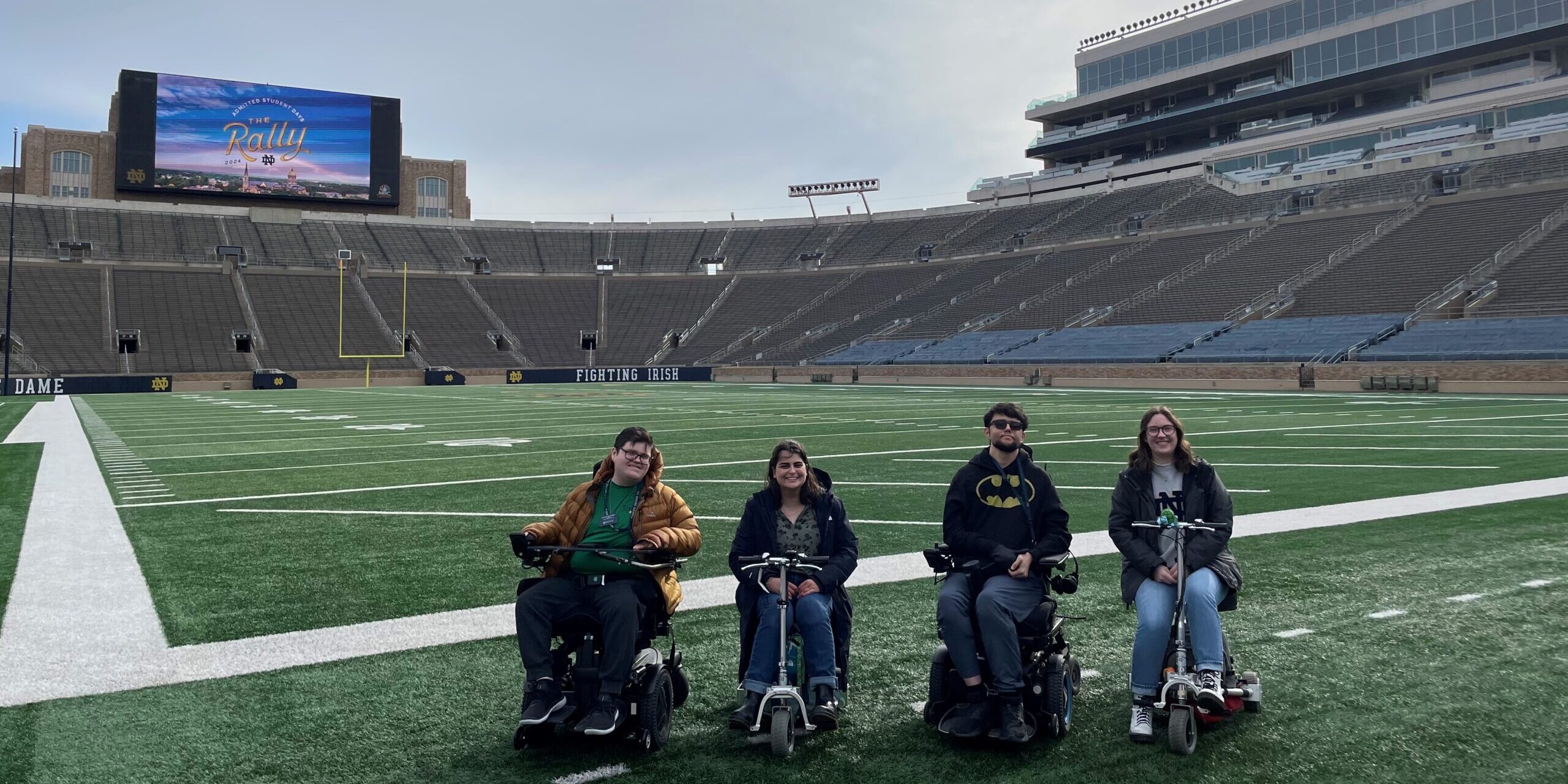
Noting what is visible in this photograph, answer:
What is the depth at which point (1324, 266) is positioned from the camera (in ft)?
150

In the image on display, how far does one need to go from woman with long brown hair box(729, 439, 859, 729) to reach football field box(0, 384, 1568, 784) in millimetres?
229

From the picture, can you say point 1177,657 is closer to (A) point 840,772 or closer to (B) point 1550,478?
(A) point 840,772

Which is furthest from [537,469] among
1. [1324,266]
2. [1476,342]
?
[1324,266]

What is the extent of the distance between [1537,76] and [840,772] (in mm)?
65915

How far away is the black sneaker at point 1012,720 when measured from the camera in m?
4.17

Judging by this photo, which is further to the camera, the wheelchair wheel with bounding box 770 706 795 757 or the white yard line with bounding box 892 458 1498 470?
the white yard line with bounding box 892 458 1498 470

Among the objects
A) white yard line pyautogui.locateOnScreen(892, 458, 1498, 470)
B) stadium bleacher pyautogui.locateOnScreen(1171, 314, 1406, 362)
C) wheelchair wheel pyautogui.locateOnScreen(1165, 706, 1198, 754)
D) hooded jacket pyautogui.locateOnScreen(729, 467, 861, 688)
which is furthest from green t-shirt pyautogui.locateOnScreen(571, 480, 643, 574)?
stadium bleacher pyautogui.locateOnScreen(1171, 314, 1406, 362)

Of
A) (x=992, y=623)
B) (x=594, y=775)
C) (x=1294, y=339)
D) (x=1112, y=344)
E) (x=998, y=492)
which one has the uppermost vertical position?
(x=1112, y=344)

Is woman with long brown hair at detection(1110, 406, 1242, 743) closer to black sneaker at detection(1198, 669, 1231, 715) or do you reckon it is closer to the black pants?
black sneaker at detection(1198, 669, 1231, 715)

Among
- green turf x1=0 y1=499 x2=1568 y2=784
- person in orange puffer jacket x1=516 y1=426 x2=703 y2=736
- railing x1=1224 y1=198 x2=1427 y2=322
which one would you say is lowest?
green turf x1=0 y1=499 x2=1568 y2=784

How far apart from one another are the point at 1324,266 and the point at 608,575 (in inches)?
1887

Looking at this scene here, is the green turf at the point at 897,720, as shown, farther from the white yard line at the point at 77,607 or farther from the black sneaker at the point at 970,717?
the white yard line at the point at 77,607

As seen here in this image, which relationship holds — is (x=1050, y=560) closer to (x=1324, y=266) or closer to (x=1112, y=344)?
(x=1112, y=344)

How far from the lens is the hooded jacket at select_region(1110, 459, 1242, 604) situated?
4.69 meters
